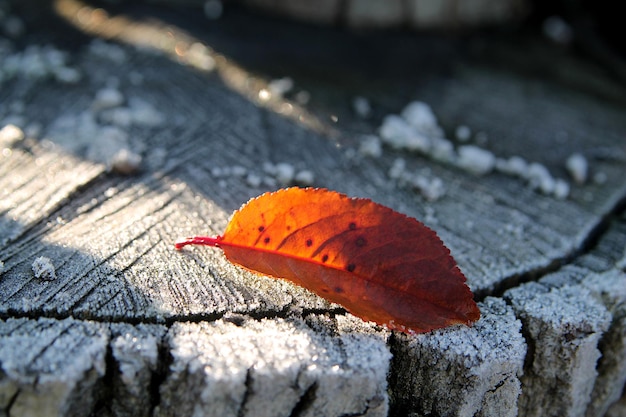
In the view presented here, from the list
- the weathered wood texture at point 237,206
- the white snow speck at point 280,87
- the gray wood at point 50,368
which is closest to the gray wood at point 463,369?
the weathered wood texture at point 237,206

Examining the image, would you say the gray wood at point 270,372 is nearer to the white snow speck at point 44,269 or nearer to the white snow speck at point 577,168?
the white snow speck at point 44,269

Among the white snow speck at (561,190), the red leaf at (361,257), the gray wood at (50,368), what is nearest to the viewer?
the gray wood at (50,368)

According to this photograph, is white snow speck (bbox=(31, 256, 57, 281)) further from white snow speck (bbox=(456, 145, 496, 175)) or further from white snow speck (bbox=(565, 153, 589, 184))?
white snow speck (bbox=(565, 153, 589, 184))

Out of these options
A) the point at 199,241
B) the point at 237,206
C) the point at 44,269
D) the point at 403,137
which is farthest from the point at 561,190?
the point at 44,269

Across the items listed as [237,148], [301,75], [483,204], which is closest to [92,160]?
[237,148]

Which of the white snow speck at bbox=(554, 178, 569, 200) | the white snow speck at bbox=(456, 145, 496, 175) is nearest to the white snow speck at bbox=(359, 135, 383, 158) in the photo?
the white snow speck at bbox=(456, 145, 496, 175)

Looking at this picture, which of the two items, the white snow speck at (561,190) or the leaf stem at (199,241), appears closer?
the leaf stem at (199,241)

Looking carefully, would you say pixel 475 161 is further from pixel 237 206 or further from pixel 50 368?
pixel 50 368
